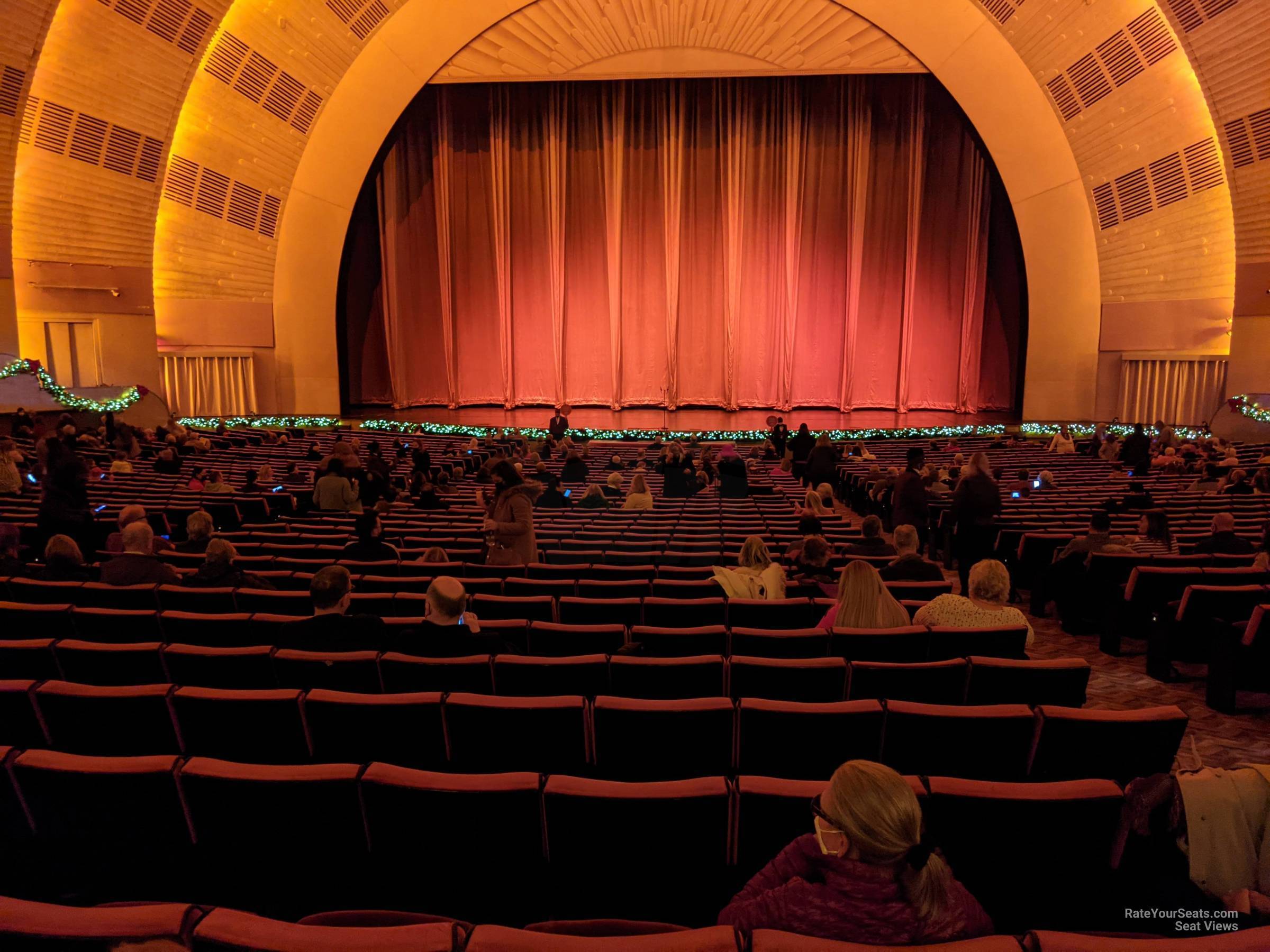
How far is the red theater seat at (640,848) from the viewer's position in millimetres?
2033

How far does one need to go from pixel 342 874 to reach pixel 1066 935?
168 centimetres

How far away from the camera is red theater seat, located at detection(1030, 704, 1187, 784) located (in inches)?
98.0

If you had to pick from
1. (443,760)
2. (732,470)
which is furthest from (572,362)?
(443,760)

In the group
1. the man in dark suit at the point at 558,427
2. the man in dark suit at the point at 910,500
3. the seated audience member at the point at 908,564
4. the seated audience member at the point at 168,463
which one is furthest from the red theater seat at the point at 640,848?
the man in dark suit at the point at 558,427

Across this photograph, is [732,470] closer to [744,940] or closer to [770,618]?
[770,618]

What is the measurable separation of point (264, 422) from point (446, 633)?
18.1 m

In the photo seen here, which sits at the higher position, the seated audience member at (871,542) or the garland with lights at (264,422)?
the garland with lights at (264,422)

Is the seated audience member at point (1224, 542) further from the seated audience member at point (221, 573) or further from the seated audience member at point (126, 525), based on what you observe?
the seated audience member at point (126, 525)

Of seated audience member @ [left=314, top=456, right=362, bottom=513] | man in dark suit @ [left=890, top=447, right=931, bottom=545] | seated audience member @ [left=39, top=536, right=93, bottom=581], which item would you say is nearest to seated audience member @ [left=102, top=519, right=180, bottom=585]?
seated audience member @ [left=39, top=536, right=93, bottom=581]

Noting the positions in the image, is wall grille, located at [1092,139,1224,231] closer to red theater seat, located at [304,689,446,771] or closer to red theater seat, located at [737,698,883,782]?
red theater seat, located at [737,698,883,782]

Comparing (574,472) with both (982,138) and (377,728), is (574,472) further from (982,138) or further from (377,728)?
(982,138)

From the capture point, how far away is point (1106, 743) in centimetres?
251

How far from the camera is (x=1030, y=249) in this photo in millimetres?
19422

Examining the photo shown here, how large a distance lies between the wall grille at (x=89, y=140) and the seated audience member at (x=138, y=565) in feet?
44.2
